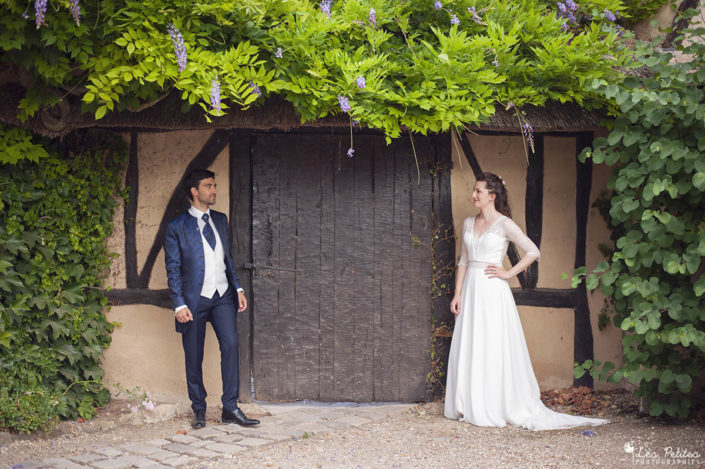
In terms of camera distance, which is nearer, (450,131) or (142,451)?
(142,451)

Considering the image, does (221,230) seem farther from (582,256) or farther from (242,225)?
(582,256)

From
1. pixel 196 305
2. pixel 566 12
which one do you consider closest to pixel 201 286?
pixel 196 305

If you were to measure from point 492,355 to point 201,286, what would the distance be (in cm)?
199

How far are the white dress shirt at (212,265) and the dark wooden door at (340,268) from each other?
15.6 inches

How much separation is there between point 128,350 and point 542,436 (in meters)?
2.97

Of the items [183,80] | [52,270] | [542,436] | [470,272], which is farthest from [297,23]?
[542,436]

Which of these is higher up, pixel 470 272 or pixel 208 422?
pixel 470 272

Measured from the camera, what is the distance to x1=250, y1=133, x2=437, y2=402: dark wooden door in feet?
15.1

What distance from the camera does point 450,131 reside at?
468cm

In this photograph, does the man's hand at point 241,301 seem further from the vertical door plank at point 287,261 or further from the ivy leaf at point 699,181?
the ivy leaf at point 699,181

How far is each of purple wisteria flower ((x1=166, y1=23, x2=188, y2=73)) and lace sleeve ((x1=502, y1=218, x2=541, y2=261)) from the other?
7.59 ft

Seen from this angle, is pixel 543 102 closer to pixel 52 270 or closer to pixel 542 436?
pixel 542 436

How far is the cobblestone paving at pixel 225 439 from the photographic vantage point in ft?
11.5

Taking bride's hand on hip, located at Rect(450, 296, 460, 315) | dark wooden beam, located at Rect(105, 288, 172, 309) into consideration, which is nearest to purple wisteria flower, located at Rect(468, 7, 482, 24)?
bride's hand on hip, located at Rect(450, 296, 460, 315)
